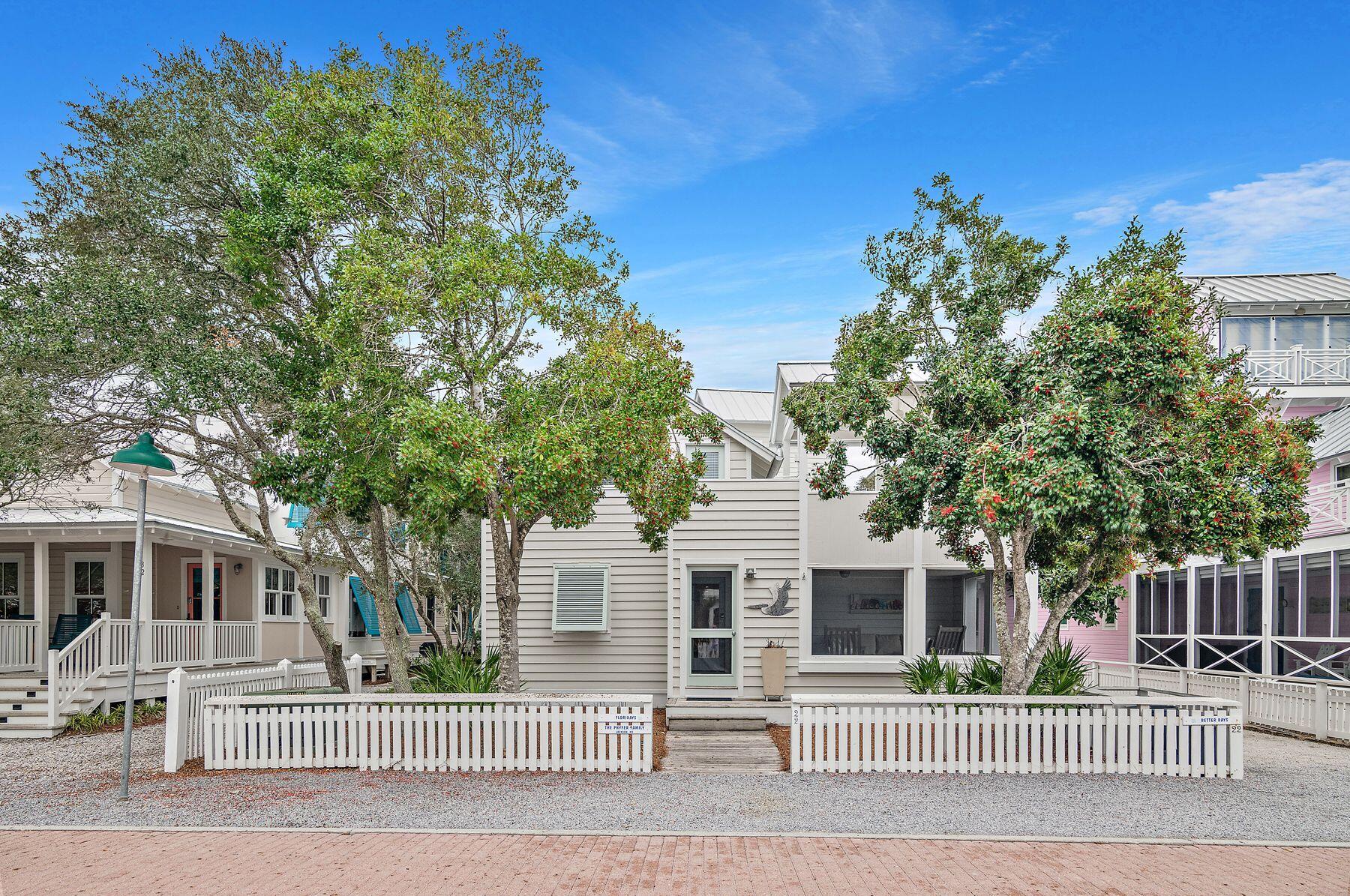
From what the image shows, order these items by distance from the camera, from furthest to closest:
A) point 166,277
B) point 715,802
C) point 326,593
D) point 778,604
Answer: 1. point 326,593
2. point 778,604
3. point 166,277
4. point 715,802

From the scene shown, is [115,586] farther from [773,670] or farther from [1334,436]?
[1334,436]

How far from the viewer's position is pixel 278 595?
23.5 meters

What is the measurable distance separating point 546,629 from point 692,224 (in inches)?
294

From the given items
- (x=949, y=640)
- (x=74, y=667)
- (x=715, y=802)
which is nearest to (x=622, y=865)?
(x=715, y=802)

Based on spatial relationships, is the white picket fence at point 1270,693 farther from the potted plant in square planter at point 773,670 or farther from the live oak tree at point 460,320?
the live oak tree at point 460,320

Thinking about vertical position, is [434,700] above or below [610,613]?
below

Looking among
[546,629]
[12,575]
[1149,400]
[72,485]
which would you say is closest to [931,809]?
[1149,400]

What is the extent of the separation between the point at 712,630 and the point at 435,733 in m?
5.54

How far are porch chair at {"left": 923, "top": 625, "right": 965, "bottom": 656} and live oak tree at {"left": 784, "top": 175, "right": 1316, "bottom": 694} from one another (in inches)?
110

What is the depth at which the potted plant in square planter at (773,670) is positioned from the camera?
14.8 metres

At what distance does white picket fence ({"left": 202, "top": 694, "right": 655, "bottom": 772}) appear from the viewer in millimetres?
10594

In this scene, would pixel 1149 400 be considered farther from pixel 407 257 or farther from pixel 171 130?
pixel 171 130

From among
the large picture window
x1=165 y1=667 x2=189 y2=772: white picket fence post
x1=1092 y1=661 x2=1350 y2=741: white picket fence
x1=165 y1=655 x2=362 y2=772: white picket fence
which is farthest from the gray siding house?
x1=165 y1=667 x2=189 y2=772: white picket fence post

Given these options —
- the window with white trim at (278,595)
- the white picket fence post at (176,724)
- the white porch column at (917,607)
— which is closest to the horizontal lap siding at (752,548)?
the white porch column at (917,607)
